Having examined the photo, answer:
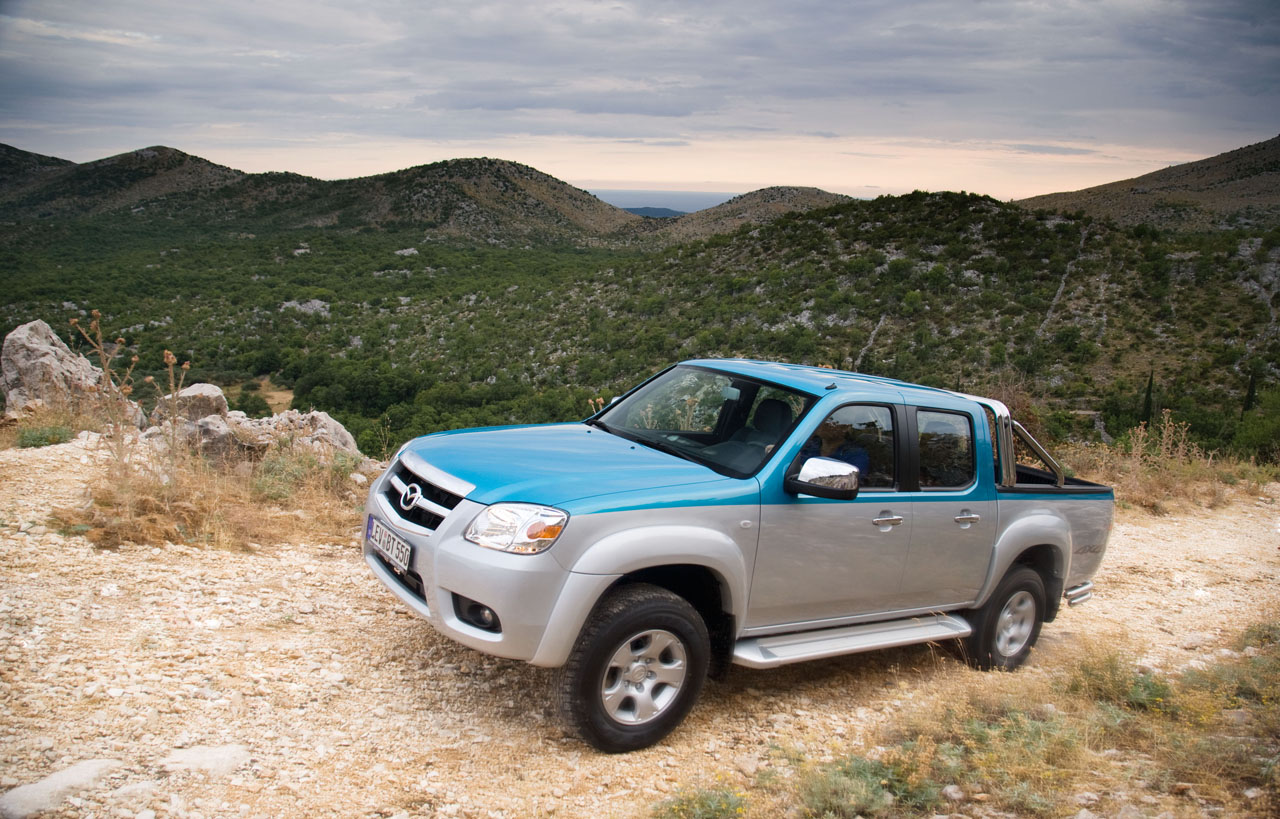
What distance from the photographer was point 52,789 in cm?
284

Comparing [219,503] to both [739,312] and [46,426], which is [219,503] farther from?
[739,312]

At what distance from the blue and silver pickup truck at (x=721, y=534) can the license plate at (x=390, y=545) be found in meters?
0.02

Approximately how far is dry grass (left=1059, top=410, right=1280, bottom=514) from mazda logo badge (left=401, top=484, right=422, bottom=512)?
9835 millimetres

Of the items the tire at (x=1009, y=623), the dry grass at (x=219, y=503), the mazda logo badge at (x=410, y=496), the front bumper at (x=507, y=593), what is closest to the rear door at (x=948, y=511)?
the tire at (x=1009, y=623)

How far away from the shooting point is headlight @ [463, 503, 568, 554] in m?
3.33

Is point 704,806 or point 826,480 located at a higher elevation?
point 826,480

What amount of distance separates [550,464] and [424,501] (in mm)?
617

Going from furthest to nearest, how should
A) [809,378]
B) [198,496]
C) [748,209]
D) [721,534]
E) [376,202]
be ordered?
[376,202], [748,209], [198,496], [809,378], [721,534]

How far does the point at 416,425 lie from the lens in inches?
1130

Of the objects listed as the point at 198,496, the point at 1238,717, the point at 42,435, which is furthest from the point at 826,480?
the point at 42,435

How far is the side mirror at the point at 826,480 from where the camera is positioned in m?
3.83

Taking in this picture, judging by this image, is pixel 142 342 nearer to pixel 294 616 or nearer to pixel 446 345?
pixel 446 345

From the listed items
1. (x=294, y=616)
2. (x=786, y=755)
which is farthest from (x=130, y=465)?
(x=786, y=755)

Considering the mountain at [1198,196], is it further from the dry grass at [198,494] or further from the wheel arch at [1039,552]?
the dry grass at [198,494]
